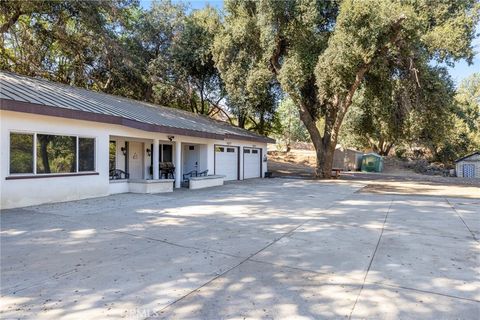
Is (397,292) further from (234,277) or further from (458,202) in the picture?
Answer: (458,202)

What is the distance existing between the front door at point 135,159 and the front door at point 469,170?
88.4 ft

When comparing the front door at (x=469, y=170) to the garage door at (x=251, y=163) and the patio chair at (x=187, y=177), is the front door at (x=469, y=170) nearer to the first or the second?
the garage door at (x=251, y=163)

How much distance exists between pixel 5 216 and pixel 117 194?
403 centimetres

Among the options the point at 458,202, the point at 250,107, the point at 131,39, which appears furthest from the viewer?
the point at 131,39

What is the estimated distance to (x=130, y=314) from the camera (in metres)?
2.96

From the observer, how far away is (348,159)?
32719mm

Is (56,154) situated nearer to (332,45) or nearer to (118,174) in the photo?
(118,174)

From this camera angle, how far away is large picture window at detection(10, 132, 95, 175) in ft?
27.2

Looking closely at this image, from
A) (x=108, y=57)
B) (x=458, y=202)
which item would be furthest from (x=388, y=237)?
(x=108, y=57)

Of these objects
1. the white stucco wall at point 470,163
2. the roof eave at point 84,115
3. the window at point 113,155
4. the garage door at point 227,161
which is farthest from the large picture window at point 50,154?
the white stucco wall at point 470,163

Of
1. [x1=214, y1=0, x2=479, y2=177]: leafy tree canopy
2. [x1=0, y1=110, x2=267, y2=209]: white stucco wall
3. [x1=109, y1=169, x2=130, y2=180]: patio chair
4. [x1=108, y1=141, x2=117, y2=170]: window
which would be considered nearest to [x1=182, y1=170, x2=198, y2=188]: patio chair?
[x1=109, y1=169, x2=130, y2=180]: patio chair

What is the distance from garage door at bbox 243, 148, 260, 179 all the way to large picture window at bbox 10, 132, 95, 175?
10225 millimetres

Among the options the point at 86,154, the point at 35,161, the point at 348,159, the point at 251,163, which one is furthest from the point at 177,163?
the point at 348,159

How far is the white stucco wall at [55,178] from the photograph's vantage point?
7.98 metres
